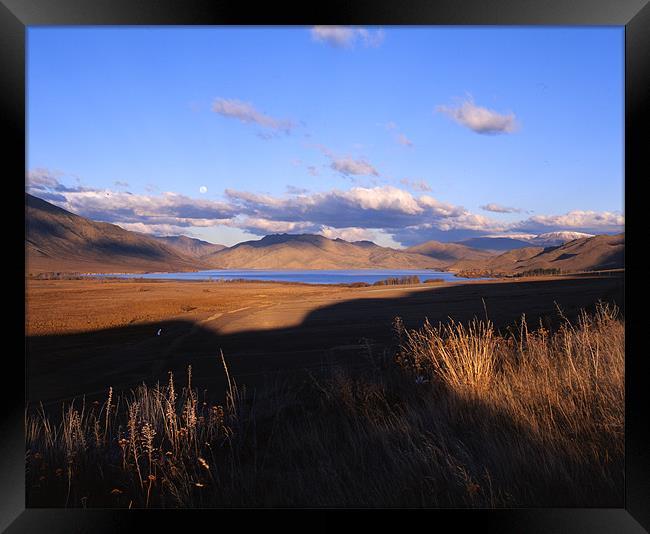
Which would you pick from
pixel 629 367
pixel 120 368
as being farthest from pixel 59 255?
pixel 629 367

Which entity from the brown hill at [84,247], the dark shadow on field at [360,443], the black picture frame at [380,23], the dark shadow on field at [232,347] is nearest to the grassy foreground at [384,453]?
the dark shadow on field at [360,443]

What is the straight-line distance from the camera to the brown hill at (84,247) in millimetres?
12852

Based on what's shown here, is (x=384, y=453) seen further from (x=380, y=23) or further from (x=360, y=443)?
(x=380, y=23)

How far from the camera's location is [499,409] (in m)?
3.14

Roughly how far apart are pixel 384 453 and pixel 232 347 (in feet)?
15.7

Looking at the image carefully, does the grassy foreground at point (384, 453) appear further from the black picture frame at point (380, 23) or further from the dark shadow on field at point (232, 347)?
the dark shadow on field at point (232, 347)

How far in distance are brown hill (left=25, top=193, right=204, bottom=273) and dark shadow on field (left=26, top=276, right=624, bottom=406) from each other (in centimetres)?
528

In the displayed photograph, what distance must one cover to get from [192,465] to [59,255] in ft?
40.1

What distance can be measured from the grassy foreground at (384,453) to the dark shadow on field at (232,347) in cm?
95

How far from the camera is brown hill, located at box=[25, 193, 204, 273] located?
12.9 metres

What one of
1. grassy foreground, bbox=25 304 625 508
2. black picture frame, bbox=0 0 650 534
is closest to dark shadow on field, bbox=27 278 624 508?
grassy foreground, bbox=25 304 625 508

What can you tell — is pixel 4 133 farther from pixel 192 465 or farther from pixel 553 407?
pixel 553 407

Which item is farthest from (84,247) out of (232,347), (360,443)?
(360,443)

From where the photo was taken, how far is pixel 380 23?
2566 millimetres
